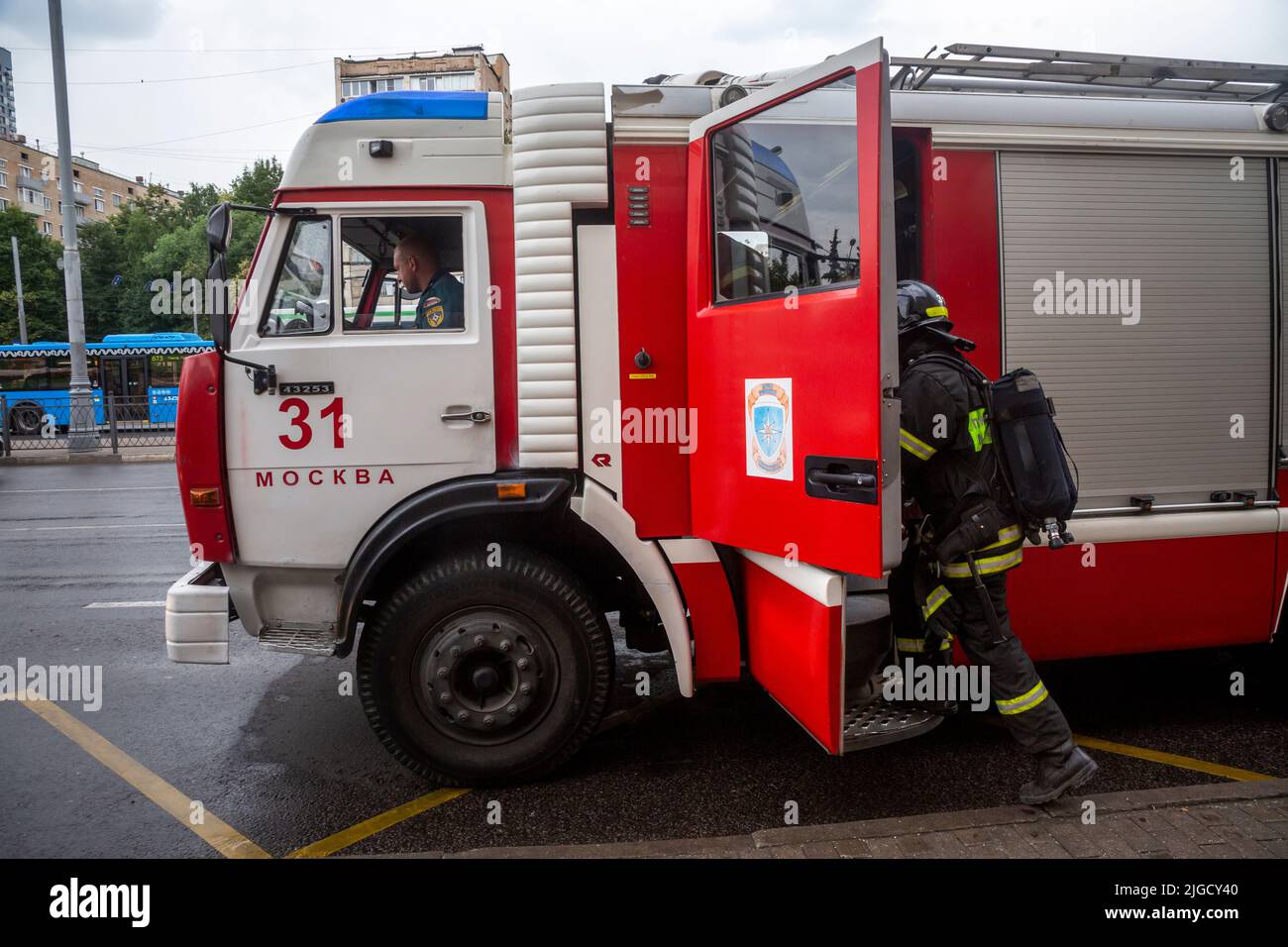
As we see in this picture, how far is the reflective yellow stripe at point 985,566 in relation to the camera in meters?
3.43

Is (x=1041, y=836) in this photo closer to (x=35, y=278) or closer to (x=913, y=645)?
(x=913, y=645)

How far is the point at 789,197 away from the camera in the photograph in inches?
134

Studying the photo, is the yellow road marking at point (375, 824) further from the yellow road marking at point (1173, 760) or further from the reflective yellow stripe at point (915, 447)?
the yellow road marking at point (1173, 760)

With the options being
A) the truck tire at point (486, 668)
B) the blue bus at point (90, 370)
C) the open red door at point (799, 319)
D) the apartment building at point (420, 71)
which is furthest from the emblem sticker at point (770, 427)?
the apartment building at point (420, 71)

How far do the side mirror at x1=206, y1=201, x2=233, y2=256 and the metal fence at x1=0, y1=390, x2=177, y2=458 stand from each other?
52.1 feet

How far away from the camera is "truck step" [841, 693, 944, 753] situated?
11.4ft

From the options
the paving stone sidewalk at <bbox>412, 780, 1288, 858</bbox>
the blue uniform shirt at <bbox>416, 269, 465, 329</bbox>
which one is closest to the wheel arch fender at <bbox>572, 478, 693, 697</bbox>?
the paving stone sidewalk at <bbox>412, 780, 1288, 858</bbox>

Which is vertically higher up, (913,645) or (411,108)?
(411,108)

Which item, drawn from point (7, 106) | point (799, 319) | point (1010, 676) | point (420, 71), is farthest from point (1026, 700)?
point (7, 106)

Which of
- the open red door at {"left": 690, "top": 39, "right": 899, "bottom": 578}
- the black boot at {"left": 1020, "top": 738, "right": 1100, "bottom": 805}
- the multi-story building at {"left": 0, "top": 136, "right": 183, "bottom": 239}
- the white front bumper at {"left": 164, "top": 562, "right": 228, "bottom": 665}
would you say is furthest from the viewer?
the multi-story building at {"left": 0, "top": 136, "right": 183, "bottom": 239}

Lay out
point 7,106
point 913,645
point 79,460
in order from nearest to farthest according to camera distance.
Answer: point 913,645 → point 79,460 → point 7,106

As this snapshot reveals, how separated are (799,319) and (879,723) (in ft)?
5.57

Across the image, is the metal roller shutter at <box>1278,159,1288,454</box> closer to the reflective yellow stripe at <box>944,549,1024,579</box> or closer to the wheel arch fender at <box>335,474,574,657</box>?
the reflective yellow stripe at <box>944,549,1024,579</box>
